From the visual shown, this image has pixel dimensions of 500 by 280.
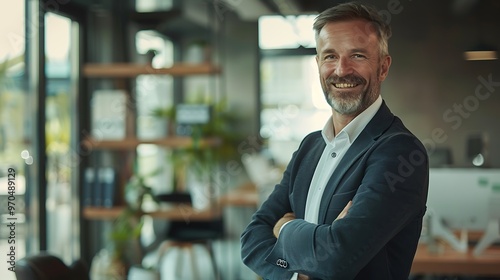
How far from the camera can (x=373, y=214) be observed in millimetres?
1572

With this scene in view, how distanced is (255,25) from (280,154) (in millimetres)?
894

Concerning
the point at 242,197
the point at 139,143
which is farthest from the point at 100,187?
the point at 242,197

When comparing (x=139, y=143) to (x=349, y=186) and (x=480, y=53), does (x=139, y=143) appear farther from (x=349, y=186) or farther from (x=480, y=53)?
(x=349, y=186)

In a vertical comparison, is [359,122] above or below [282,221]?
above

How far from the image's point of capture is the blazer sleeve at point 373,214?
1573 millimetres

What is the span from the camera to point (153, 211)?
4.77m

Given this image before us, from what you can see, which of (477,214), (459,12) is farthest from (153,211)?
(459,12)

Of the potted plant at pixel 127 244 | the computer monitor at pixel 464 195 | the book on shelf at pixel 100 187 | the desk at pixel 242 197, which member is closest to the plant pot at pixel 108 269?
the potted plant at pixel 127 244

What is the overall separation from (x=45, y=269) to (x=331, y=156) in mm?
1120

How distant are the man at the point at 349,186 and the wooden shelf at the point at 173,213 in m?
2.83

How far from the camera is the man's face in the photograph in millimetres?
1732

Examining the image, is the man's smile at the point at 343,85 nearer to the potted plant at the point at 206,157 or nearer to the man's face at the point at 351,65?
the man's face at the point at 351,65

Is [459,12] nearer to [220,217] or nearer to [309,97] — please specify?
[309,97]

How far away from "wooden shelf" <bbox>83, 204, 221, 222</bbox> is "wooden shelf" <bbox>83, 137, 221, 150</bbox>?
1.38ft
